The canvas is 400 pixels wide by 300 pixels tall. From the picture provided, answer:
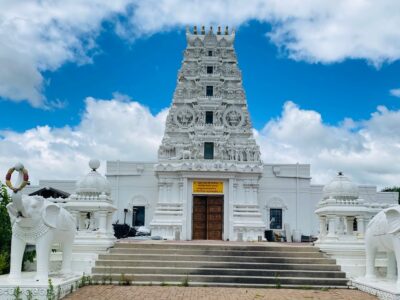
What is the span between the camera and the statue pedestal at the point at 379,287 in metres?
10.6

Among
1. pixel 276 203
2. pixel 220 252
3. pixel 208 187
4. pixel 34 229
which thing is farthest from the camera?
pixel 276 203

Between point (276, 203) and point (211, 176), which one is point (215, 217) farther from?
point (276, 203)

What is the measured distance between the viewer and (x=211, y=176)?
93.1 feet

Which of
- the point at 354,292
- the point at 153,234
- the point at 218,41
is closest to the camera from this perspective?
the point at 354,292

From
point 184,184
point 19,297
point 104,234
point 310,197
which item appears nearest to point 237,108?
point 184,184

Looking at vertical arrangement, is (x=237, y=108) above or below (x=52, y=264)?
above

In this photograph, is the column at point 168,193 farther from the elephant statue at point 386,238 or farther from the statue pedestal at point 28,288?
the statue pedestal at point 28,288

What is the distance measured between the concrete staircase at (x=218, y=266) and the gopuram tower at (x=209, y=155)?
12.3 m

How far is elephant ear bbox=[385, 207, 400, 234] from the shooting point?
10.9m

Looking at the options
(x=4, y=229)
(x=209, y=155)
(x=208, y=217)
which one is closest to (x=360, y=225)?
(x=4, y=229)

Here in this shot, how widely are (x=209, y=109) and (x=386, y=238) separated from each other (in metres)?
20.4

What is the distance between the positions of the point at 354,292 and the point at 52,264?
8870 millimetres

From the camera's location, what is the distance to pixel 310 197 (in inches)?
1328

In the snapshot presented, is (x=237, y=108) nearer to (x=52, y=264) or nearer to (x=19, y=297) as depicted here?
(x=52, y=264)
